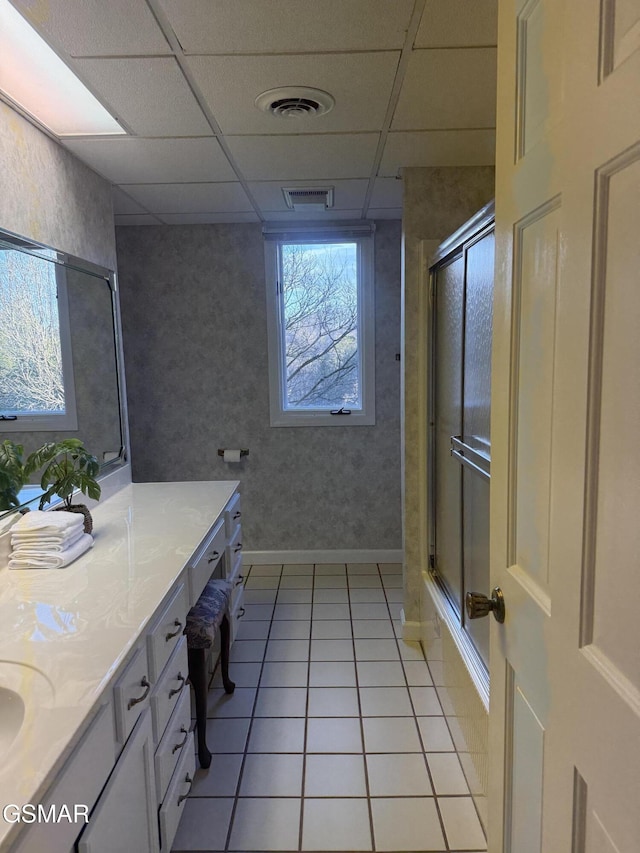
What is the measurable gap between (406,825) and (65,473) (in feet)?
5.23

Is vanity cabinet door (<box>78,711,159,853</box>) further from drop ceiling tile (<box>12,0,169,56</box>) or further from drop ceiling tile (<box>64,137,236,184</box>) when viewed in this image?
drop ceiling tile (<box>64,137,236,184</box>)

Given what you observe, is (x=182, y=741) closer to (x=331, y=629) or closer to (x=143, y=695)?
(x=143, y=695)

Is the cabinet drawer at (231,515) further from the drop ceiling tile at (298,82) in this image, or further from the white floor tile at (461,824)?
the drop ceiling tile at (298,82)

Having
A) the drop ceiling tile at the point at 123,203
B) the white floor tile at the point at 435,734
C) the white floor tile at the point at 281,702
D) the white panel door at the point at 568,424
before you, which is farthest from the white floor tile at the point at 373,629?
the drop ceiling tile at the point at 123,203

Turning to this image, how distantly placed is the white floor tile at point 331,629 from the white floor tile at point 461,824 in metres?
1.09

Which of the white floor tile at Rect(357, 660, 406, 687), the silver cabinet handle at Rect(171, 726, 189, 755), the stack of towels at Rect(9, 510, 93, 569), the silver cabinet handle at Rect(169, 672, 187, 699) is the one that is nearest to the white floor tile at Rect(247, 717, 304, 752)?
the white floor tile at Rect(357, 660, 406, 687)

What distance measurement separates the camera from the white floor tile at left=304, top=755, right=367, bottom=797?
70.3 inches

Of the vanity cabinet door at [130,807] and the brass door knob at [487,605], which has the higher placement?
the brass door knob at [487,605]

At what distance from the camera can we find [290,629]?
2.87 meters

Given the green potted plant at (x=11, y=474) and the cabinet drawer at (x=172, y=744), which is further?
the green potted plant at (x=11, y=474)

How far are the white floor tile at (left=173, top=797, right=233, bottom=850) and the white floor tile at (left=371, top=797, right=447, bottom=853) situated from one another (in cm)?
47

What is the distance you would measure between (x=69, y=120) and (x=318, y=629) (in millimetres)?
2549

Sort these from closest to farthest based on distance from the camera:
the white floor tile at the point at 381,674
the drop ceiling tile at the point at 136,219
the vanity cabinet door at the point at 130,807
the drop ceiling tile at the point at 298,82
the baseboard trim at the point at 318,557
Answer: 1. the vanity cabinet door at the point at 130,807
2. the drop ceiling tile at the point at 298,82
3. the white floor tile at the point at 381,674
4. the drop ceiling tile at the point at 136,219
5. the baseboard trim at the point at 318,557

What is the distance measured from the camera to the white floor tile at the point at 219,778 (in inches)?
70.9
